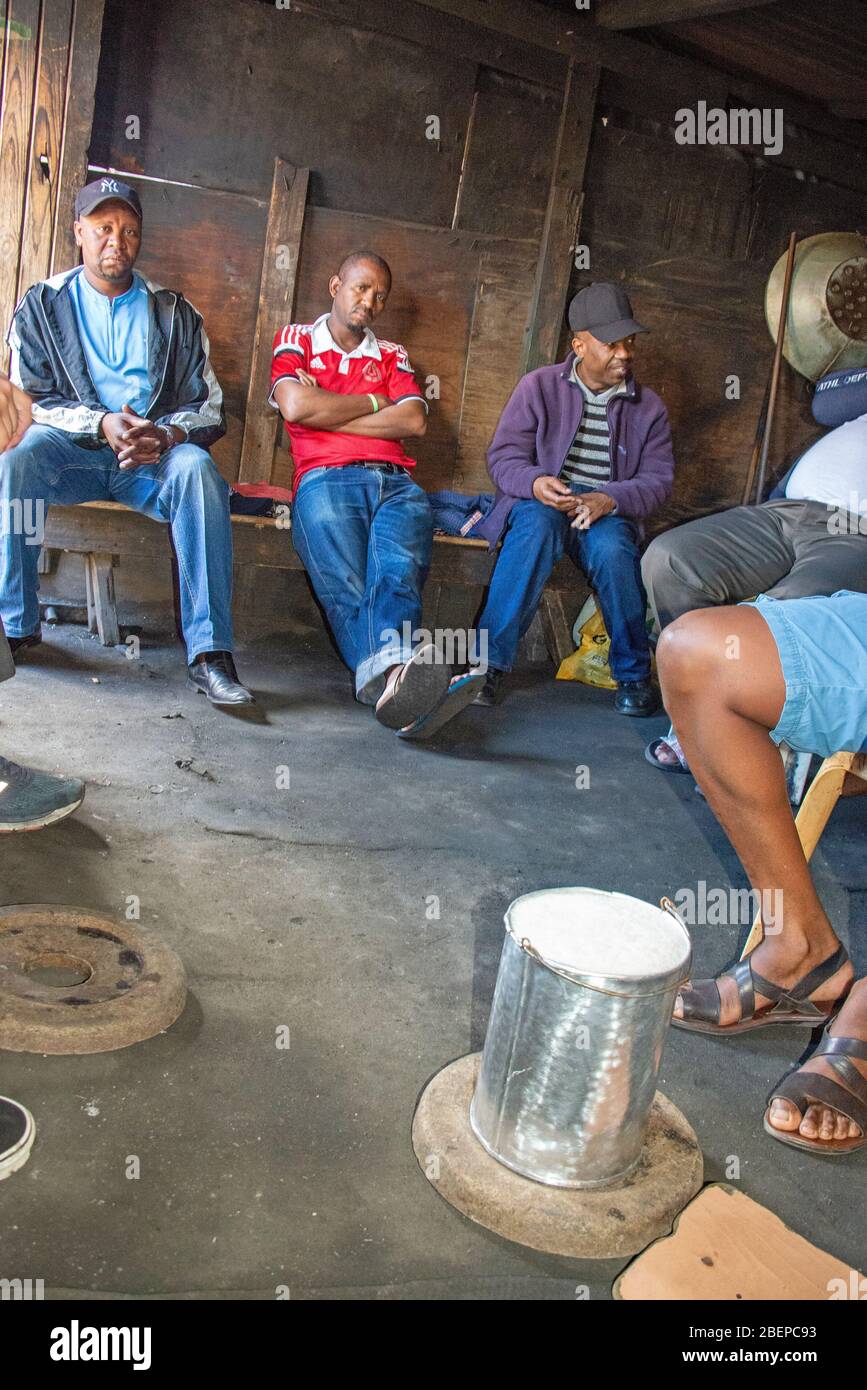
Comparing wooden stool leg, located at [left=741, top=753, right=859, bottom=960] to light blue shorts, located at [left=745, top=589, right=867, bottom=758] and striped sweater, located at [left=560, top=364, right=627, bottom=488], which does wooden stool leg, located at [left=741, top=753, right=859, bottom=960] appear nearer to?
light blue shorts, located at [left=745, top=589, right=867, bottom=758]

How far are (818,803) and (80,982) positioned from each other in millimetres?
1675

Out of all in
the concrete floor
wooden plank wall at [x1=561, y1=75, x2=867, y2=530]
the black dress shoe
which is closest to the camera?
the concrete floor

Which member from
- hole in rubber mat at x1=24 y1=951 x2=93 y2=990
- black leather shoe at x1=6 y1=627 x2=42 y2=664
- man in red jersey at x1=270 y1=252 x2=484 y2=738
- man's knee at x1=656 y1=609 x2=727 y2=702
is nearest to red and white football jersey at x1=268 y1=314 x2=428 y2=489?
man in red jersey at x1=270 y1=252 x2=484 y2=738

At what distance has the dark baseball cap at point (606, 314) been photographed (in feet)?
16.3

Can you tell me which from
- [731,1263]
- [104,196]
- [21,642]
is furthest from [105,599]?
[731,1263]

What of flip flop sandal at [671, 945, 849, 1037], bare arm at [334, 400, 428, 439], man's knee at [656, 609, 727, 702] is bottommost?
flip flop sandal at [671, 945, 849, 1037]

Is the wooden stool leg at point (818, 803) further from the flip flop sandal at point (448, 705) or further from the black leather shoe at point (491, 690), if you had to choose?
the black leather shoe at point (491, 690)

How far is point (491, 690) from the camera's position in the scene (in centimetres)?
474

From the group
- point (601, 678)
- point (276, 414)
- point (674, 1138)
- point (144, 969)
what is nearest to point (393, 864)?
point (144, 969)

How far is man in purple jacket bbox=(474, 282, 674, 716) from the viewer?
4.85 meters

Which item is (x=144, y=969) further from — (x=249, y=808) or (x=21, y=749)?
(x=21, y=749)

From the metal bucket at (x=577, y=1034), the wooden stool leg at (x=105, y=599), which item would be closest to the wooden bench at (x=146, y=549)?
the wooden stool leg at (x=105, y=599)

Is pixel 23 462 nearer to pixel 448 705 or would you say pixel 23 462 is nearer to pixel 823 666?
pixel 448 705

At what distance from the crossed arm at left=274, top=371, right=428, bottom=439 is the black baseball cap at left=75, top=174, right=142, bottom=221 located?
36.7 inches
